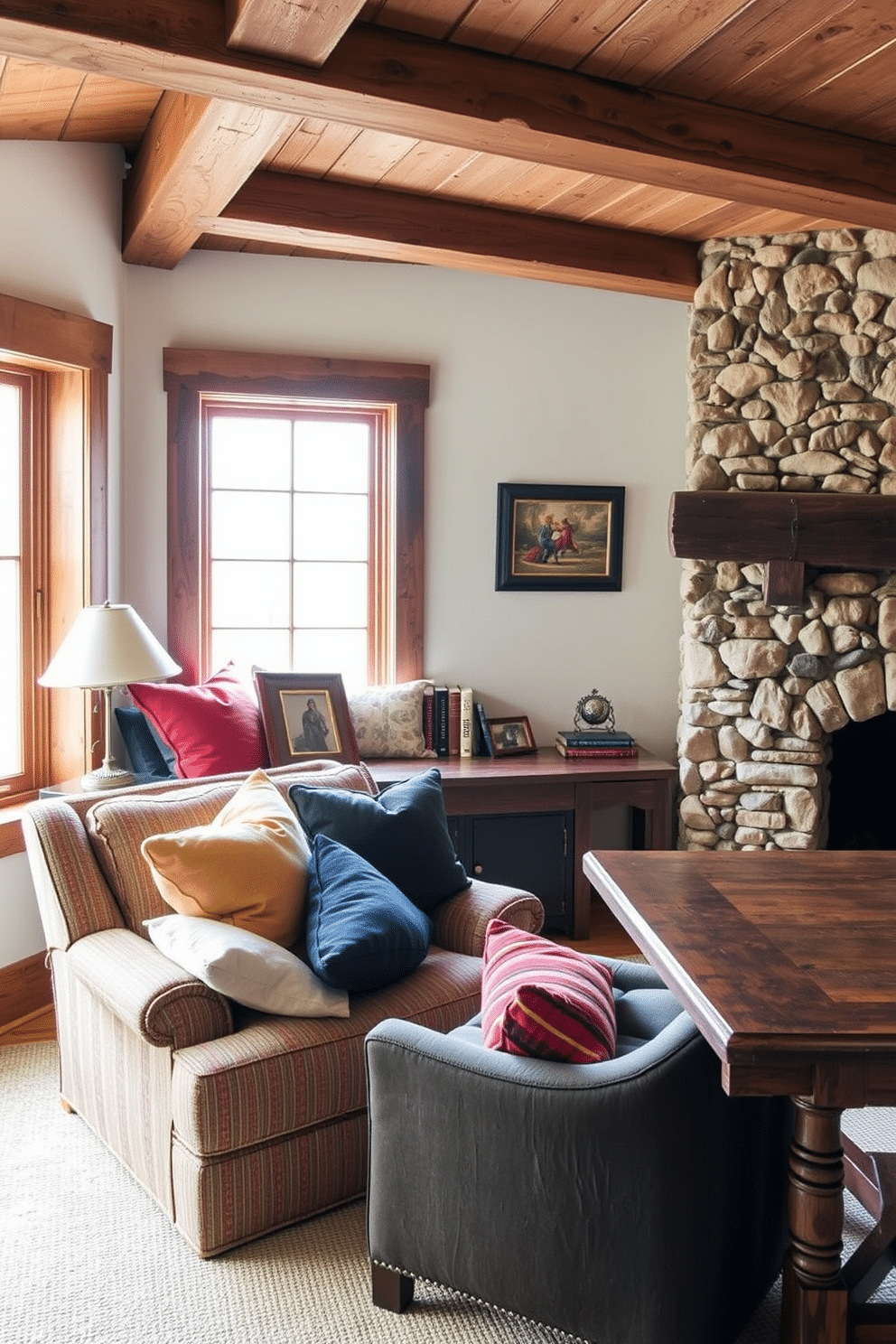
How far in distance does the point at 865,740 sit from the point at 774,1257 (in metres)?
3.00

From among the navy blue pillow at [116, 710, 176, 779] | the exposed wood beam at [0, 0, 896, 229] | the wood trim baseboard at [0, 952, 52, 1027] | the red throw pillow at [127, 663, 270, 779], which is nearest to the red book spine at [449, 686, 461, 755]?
the red throw pillow at [127, 663, 270, 779]

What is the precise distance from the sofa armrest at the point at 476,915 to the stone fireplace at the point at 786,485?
5.37ft

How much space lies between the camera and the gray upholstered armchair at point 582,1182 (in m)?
1.90

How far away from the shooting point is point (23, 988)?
147 inches

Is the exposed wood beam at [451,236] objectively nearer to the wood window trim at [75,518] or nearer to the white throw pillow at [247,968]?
the wood window trim at [75,518]

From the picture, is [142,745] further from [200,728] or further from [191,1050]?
[191,1050]

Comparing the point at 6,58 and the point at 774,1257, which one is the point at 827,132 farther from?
the point at 774,1257

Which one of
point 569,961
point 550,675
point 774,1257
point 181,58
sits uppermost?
point 181,58

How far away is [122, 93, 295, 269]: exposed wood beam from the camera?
9.68 feet

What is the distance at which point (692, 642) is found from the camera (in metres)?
4.56

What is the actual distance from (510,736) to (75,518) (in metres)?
1.88

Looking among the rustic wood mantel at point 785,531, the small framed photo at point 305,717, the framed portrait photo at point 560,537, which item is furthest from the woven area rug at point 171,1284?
the framed portrait photo at point 560,537

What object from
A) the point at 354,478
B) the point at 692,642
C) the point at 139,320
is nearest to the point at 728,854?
the point at 692,642

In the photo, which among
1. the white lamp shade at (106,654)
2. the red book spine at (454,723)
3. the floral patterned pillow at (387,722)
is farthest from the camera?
the red book spine at (454,723)
